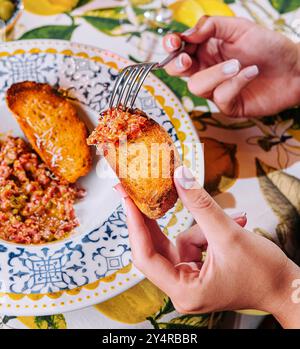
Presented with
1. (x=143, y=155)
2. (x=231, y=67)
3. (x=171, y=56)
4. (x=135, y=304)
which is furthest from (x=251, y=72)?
(x=135, y=304)

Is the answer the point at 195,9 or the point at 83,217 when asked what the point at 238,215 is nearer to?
the point at 83,217

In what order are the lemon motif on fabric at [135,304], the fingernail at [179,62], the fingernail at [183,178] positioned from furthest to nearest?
the fingernail at [179,62], the lemon motif on fabric at [135,304], the fingernail at [183,178]

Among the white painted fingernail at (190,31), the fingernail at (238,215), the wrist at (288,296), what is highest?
the white painted fingernail at (190,31)

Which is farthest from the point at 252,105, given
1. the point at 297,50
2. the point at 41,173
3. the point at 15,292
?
the point at 15,292

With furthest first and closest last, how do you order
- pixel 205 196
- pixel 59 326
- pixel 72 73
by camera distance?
pixel 72 73 → pixel 59 326 → pixel 205 196

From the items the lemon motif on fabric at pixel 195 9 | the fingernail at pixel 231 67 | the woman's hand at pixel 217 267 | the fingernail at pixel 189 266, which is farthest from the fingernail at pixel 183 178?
the lemon motif on fabric at pixel 195 9

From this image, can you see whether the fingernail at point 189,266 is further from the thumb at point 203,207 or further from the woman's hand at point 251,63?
the woman's hand at point 251,63
